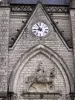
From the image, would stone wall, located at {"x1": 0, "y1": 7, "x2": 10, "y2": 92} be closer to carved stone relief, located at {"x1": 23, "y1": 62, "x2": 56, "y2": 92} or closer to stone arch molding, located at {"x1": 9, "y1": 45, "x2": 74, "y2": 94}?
stone arch molding, located at {"x1": 9, "y1": 45, "x2": 74, "y2": 94}

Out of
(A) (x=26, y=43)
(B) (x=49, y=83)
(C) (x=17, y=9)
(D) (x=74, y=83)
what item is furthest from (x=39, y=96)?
(C) (x=17, y=9)

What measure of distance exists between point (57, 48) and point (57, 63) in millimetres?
715

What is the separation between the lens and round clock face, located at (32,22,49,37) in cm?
1344

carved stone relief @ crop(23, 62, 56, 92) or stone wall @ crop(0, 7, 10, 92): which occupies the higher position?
stone wall @ crop(0, 7, 10, 92)

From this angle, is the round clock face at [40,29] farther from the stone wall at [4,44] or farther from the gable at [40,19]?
the stone wall at [4,44]

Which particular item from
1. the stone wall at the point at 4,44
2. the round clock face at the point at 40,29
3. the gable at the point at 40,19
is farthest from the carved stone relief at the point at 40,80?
the round clock face at the point at 40,29

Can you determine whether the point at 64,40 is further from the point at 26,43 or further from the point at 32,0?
the point at 32,0

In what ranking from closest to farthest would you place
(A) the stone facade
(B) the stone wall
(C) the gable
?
(B) the stone wall
(A) the stone facade
(C) the gable

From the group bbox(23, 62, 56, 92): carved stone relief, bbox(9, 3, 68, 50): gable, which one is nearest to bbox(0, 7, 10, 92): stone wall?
bbox(9, 3, 68, 50): gable

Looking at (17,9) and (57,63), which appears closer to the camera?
(57,63)

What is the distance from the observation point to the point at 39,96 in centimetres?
1227

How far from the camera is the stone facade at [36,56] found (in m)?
12.3

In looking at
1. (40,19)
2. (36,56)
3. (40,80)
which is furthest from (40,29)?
(40,80)

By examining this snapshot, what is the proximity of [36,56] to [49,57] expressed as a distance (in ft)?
2.00
